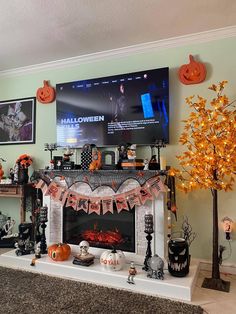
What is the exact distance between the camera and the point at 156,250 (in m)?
2.58

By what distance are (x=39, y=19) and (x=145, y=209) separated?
2.24 meters

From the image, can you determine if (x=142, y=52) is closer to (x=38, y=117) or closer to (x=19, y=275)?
(x=38, y=117)

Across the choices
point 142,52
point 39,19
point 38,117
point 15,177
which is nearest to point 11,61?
point 38,117

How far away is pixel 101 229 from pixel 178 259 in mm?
986

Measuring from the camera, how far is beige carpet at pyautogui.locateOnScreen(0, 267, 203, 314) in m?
1.92

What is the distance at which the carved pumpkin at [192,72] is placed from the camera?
2.81 m

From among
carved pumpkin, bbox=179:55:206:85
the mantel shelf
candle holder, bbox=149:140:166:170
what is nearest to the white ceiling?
carved pumpkin, bbox=179:55:206:85

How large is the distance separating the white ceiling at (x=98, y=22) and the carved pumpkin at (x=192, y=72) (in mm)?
354

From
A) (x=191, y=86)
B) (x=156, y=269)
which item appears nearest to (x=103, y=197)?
(x=156, y=269)

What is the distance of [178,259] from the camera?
229 centimetres

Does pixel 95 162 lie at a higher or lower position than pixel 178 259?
higher

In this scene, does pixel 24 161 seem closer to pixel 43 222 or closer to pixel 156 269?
pixel 43 222

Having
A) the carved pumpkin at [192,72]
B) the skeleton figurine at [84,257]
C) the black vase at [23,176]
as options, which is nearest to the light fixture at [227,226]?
the skeleton figurine at [84,257]

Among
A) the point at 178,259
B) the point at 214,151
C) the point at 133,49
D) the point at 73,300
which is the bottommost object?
the point at 73,300
